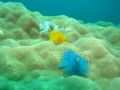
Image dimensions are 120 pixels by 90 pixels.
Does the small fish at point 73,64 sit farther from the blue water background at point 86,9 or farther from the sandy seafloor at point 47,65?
the blue water background at point 86,9

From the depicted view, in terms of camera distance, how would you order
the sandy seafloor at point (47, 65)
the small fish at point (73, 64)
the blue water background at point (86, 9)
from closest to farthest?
the sandy seafloor at point (47, 65)
the small fish at point (73, 64)
the blue water background at point (86, 9)

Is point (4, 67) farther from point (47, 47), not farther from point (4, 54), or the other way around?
point (47, 47)

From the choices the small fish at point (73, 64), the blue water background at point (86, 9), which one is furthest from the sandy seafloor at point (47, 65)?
the blue water background at point (86, 9)

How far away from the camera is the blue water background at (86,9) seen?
15492 millimetres

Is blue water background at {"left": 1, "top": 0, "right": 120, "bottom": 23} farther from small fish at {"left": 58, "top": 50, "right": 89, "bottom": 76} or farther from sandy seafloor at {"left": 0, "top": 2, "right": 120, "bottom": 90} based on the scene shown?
small fish at {"left": 58, "top": 50, "right": 89, "bottom": 76}

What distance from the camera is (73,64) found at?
4578 millimetres

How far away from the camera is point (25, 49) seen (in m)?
5.04

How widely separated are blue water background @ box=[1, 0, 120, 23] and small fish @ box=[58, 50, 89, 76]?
428 inches

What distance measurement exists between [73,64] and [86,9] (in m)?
11.5

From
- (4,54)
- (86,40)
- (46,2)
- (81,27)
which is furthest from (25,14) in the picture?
(46,2)

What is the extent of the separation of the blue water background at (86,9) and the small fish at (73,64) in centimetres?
1086

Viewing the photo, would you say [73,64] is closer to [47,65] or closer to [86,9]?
[47,65]

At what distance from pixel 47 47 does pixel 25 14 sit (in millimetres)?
2083

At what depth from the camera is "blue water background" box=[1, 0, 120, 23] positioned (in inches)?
610
